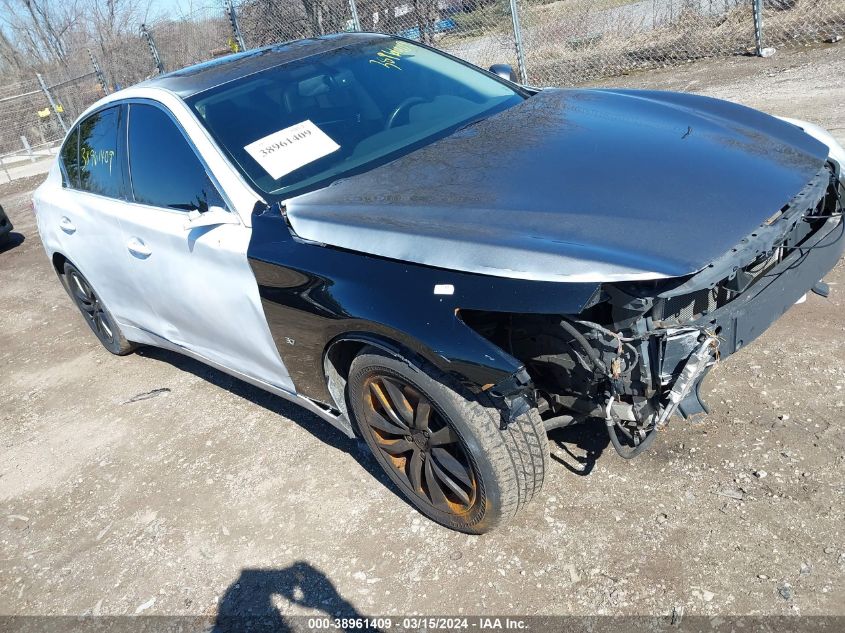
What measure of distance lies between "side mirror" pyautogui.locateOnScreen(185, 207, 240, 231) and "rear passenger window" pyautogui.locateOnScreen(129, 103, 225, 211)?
78 millimetres

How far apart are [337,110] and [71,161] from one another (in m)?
2.08

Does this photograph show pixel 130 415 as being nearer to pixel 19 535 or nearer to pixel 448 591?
pixel 19 535

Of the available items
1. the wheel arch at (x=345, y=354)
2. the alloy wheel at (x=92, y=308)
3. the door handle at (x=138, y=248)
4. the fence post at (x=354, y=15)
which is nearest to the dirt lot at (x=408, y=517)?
the wheel arch at (x=345, y=354)

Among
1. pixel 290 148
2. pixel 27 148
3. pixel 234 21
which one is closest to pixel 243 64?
pixel 290 148

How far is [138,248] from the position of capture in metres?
3.56

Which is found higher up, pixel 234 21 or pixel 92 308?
pixel 234 21

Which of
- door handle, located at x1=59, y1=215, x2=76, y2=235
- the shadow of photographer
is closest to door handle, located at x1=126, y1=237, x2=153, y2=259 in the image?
door handle, located at x1=59, y1=215, x2=76, y2=235

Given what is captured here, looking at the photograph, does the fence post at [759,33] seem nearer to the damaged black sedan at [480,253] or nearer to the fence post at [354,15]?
the fence post at [354,15]

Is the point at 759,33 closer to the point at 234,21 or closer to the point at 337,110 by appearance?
the point at 337,110

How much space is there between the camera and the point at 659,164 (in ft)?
8.41

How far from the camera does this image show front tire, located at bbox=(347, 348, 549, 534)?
2402 mm

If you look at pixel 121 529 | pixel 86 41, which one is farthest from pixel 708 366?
pixel 86 41

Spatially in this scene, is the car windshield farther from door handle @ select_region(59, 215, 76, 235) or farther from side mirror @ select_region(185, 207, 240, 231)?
door handle @ select_region(59, 215, 76, 235)

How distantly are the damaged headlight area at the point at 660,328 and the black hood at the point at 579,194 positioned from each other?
0.28 ft
